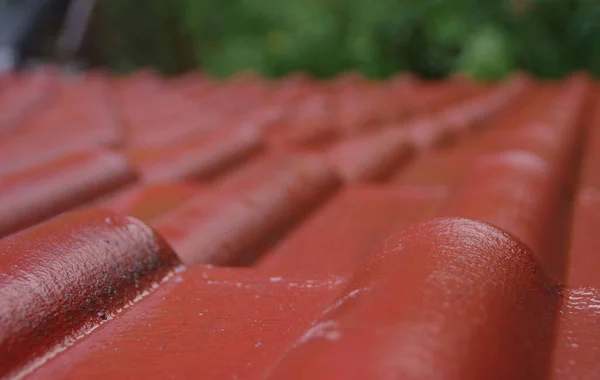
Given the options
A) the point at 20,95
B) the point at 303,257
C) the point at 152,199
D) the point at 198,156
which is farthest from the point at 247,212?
the point at 20,95

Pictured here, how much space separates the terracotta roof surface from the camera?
0.57 m

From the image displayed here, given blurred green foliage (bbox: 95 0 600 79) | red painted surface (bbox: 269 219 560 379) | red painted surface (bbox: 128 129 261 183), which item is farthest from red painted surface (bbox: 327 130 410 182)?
blurred green foliage (bbox: 95 0 600 79)

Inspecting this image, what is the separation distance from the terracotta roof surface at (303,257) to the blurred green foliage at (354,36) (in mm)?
6443

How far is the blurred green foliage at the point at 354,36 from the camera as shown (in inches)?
326

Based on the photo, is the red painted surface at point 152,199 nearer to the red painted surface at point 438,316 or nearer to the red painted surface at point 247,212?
the red painted surface at point 247,212

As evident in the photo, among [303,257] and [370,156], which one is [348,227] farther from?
[370,156]

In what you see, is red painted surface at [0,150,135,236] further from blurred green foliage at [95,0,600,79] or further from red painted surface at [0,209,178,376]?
blurred green foliage at [95,0,600,79]

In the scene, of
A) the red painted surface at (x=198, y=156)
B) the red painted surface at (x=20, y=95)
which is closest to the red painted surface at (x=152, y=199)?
the red painted surface at (x=198, y=156)

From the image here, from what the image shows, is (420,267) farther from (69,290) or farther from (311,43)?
(311,43)

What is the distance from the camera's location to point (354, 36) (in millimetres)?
9680

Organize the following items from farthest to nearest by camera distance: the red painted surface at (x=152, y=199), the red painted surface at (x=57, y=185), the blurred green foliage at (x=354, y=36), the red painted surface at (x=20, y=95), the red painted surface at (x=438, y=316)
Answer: the blurred green foliage at (x=354, y=36), the red painted surface at (x=20, y=95), the red painted surface at (x=152, y=199), the red painted surface at (x=57, y=185), the red painted surface at (x=438, y=316)

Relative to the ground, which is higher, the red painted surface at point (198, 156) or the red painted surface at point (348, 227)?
the red painted surface at point (198, 156)

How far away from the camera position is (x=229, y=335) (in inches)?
28.4

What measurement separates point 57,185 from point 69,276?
691mm
